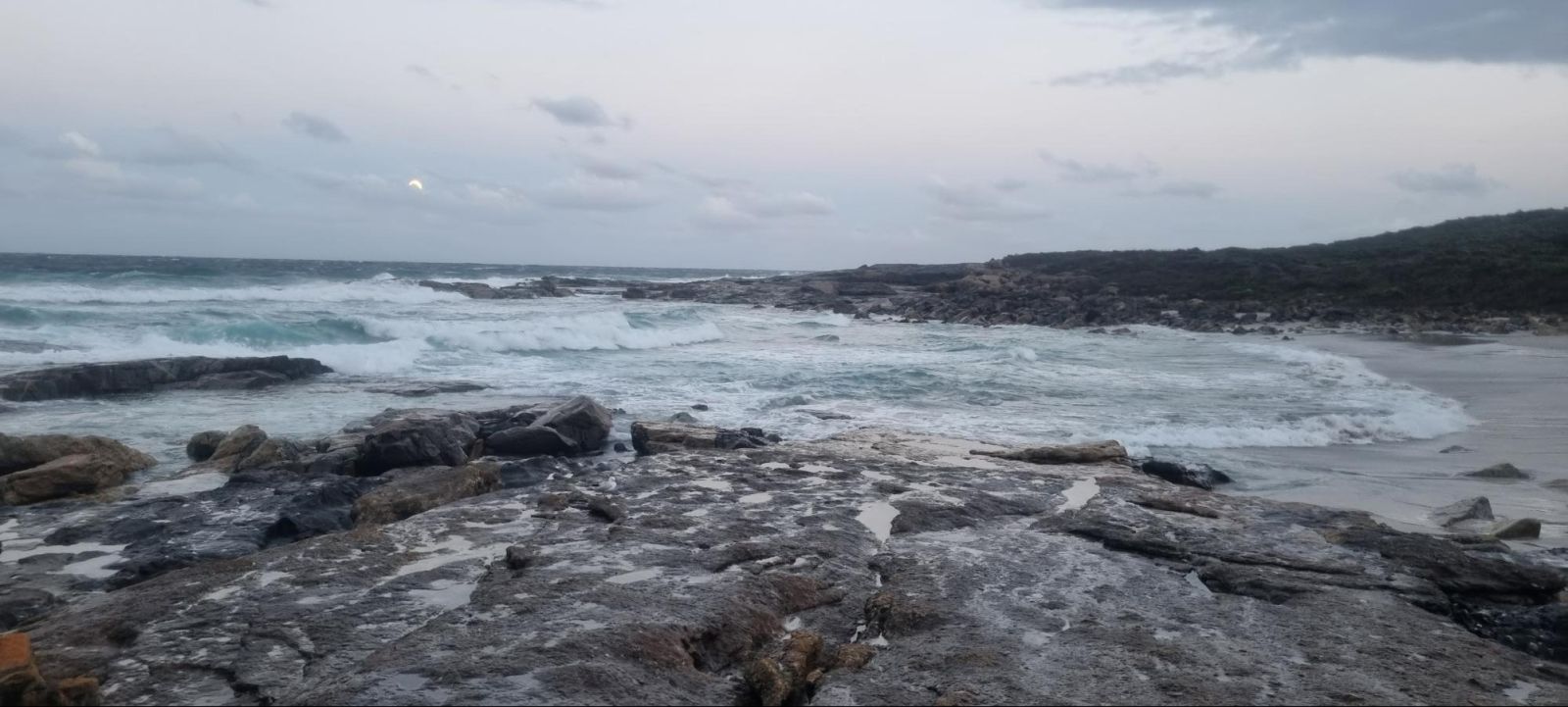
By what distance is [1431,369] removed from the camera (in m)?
21.8

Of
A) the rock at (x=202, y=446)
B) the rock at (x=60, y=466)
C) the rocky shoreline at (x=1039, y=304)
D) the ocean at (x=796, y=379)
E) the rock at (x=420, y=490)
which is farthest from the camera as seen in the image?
the rocky shoreline at (x=1039, y=304)

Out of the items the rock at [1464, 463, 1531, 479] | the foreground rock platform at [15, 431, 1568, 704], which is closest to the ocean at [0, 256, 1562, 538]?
the rock at [1464, 463, 1531, 479]

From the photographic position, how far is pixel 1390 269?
158 ft

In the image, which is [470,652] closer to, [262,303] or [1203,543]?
[1203,543]

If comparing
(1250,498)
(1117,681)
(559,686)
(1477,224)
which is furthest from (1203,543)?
(1477,224)

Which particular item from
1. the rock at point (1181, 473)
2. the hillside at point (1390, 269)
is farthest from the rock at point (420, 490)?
the hillside at point (1390, 269)

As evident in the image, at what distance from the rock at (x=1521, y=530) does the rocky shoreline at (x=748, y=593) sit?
22 cm

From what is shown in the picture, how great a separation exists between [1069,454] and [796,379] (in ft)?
31.0

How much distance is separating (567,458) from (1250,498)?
7.01 metres

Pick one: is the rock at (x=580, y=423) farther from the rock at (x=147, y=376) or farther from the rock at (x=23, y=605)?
the rock at (x=147, y=376)

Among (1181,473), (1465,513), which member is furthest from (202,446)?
(1465,513)

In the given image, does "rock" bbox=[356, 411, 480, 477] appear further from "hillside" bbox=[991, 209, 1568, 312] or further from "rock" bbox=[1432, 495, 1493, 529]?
"hillside" bbox=[991, 209, 1568, 312]

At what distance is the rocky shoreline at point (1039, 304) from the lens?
35.8 m

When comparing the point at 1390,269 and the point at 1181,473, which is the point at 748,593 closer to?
the point at 1181,473
